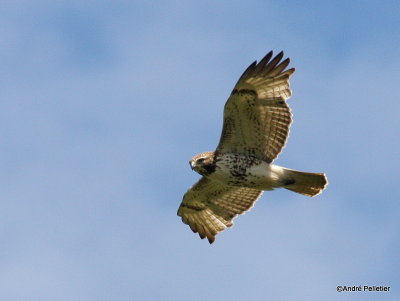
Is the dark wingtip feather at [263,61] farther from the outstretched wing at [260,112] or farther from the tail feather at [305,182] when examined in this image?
the tail feather at [305,182]

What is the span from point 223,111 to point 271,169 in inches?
47.2

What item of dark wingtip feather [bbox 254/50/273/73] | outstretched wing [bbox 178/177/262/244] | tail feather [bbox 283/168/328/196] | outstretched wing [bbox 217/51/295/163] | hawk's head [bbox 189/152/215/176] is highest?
dark wingtip feather [bbox 254/50/273/73]

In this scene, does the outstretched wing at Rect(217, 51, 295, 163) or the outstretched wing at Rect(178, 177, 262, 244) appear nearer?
the outstretched wing at Rect(217, 51, 295, 163)

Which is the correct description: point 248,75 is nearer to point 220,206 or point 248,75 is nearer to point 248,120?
point 248,120

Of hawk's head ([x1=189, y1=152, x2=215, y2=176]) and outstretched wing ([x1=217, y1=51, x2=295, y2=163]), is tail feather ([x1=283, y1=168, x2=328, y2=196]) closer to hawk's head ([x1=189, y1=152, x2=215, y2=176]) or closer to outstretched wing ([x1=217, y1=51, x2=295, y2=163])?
outstretched wing ([x1=217, y1=51, x2=295, y2=163])

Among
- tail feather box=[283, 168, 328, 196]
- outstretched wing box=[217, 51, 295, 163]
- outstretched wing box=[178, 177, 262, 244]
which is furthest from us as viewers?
outstretched wing box=[178, 177, 262, 244]

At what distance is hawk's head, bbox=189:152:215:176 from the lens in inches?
596

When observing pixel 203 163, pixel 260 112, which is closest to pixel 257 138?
pixel 260 112

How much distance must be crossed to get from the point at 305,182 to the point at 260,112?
52.2 inches

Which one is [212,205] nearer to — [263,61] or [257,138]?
[257,138]

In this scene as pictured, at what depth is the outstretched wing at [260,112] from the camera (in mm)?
14898

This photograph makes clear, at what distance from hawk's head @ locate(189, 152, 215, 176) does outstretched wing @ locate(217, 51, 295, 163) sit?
27cm

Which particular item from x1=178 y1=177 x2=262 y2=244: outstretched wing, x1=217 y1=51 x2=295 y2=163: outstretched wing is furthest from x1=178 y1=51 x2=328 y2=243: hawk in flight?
x1=178 y1=177 x2=262 y2=244: outstretched wing

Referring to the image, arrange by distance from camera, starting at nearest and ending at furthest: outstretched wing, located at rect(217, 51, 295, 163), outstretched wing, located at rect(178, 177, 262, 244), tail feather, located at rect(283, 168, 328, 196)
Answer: outstretched wing, located at rect(217, 51, 295, 163) < tail feather, located at rect(283, 168, 328, 196) < outstretched wing, located at rect(178, 177, 262, 244)
